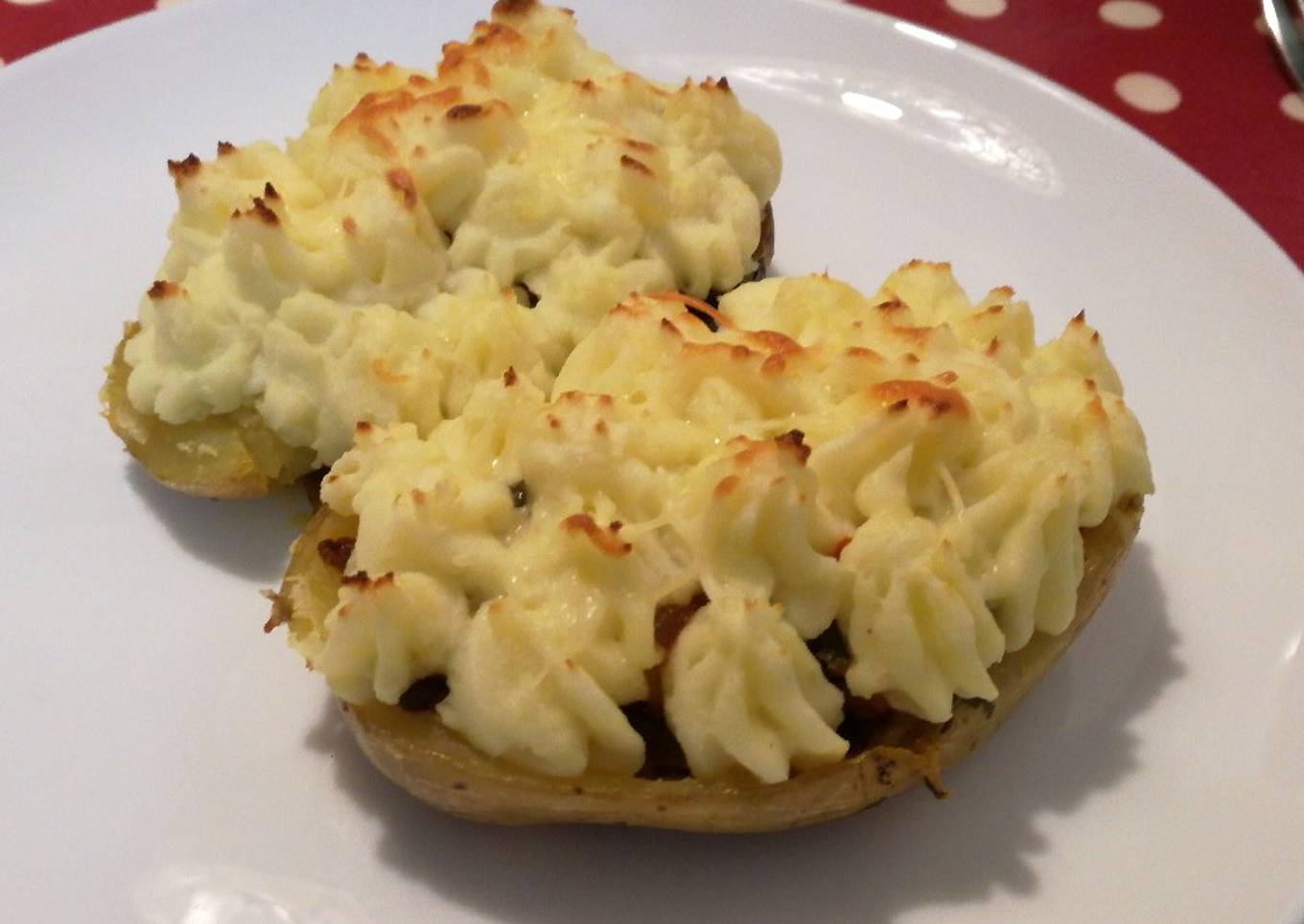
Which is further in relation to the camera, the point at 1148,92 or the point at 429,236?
Answer: the point at 1148,92

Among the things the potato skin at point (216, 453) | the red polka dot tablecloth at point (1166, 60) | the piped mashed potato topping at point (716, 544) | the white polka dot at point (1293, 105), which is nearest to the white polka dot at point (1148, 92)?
the red polka dot tablecloth at point (1166, 60)

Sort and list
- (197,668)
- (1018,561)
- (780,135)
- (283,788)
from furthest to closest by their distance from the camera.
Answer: (780,135) → (197,668) → (283,788) → (1018,561)

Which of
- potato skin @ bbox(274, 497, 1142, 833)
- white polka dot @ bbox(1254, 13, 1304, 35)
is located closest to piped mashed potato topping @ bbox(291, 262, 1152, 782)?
potato skin @ bbox(274, 497, 1142, 833)

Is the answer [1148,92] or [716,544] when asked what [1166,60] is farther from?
[716,544]

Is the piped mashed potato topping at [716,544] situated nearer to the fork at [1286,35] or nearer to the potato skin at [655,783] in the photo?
the potato skin at [655,783]

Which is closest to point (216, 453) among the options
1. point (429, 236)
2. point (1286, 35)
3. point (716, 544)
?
point (429, 236)

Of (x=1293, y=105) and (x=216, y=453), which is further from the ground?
(x=216, y=453)

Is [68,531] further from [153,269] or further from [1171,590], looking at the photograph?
[1171,590]

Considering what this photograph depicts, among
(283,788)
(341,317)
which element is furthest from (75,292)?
(283,788)
